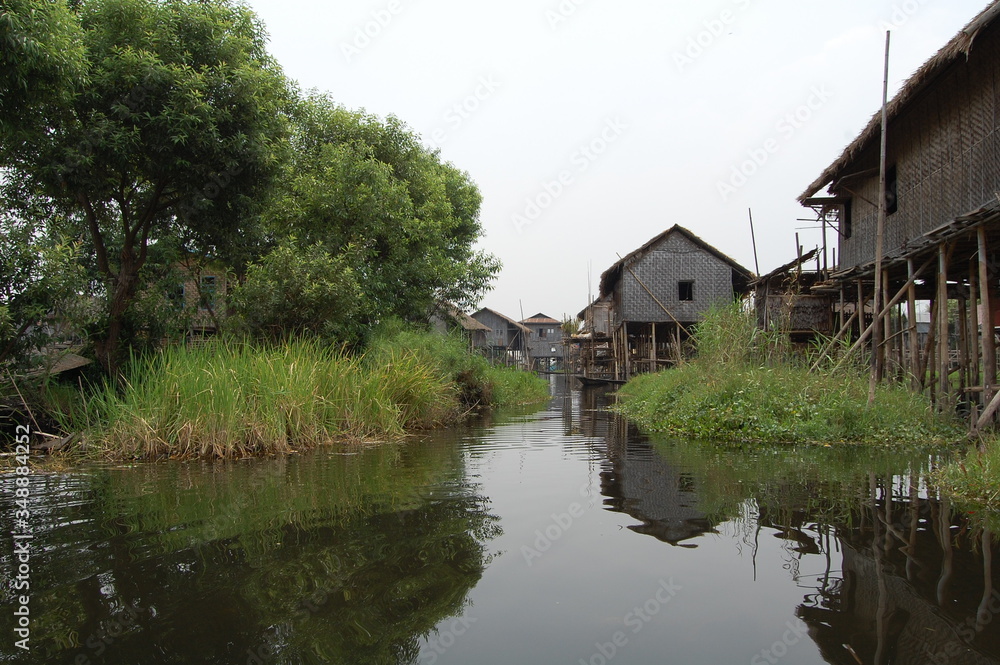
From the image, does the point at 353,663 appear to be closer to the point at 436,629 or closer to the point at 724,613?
the point at 436,629

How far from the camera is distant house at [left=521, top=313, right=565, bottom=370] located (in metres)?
58.3

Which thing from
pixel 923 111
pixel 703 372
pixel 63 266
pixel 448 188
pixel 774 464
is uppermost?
pixel 448 188

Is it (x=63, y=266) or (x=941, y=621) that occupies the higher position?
(x=63, y=266)

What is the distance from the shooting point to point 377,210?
50.0 feet

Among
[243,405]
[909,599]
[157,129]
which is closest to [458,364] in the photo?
[243,405]

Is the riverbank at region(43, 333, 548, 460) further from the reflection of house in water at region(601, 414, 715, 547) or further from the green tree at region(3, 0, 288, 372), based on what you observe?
the reflection of house in water at region(601, 414, 715, 547)

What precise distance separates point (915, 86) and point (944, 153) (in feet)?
3.89

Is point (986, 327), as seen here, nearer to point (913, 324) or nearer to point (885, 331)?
point (913, 324)

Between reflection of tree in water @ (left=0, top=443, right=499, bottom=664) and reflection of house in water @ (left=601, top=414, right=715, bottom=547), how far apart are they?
3.56 feet

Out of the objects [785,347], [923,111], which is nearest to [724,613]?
[785,347]

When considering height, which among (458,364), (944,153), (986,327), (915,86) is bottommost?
(458,364)

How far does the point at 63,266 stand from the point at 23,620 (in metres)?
6.32

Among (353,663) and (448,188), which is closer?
(353,663)

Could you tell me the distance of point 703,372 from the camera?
10.8 metres
